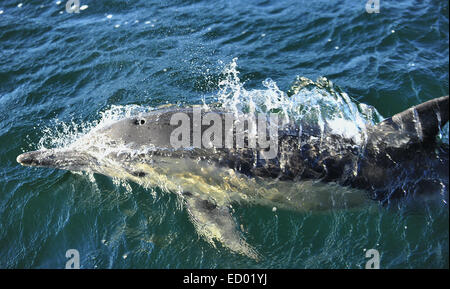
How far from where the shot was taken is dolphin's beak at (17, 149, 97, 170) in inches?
252

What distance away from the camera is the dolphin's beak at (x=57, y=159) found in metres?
6.39

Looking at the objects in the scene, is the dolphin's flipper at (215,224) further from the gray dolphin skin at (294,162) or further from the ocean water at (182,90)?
the ocean water at (182,90)

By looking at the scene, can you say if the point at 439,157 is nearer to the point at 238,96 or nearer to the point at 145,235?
the point at 238,96

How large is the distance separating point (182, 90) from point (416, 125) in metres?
5.12

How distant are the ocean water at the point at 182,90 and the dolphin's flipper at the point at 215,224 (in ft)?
0.48

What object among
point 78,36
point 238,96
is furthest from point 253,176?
point 78,36

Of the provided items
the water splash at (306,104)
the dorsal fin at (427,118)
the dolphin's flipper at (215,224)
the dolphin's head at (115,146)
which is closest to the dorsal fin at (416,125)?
the dorsal fin at (427,118)

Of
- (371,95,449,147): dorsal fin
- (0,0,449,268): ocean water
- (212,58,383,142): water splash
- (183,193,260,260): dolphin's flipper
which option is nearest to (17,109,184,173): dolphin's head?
(0,0,449,268): ocean water

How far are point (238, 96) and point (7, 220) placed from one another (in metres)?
4.56

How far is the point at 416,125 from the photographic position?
5969 mm

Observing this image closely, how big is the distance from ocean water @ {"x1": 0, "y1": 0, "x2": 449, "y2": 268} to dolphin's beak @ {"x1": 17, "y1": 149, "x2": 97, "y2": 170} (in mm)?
846
